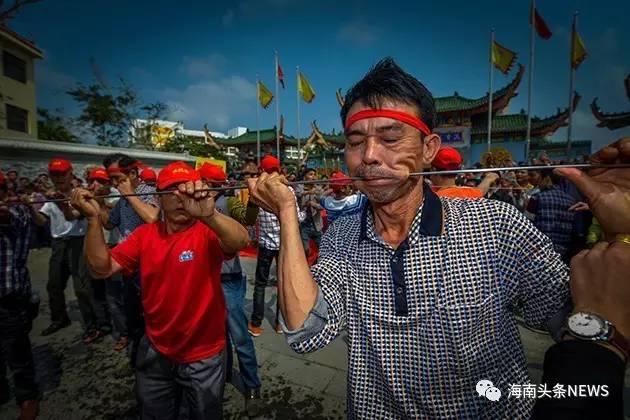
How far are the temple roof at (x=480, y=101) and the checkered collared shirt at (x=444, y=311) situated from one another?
24478mm

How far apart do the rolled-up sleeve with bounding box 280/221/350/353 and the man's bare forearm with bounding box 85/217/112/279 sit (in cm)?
168

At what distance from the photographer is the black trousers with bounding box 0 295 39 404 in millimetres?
3021

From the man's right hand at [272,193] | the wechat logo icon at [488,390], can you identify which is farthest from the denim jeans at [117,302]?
the wechat logo icon at [488,390]

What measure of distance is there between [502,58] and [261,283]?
21045 mm

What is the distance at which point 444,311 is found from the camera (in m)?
1.21

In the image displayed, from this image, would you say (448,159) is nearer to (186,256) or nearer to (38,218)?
(186,256)

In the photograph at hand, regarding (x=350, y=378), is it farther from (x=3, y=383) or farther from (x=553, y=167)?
→ (x=3, y=383)

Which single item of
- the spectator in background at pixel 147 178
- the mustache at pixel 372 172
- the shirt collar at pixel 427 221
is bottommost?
the shirt collar at pixel 427 221

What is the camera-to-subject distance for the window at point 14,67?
22.7 metres

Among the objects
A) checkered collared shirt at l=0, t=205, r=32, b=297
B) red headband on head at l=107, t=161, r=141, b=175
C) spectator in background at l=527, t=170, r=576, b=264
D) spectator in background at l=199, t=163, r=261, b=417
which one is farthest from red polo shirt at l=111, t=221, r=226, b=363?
spectator in background at l=527, t=170, r=576, b=264

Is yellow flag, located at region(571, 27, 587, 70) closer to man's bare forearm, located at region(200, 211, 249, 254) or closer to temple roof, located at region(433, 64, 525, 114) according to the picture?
temple roof, located at region(433, 64, 525, 114)

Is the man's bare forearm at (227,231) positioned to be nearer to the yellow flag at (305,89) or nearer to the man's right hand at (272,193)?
the man's right hand at (272,193)

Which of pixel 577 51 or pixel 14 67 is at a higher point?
pixel 14 67

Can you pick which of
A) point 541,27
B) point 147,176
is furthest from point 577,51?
point 147,176
